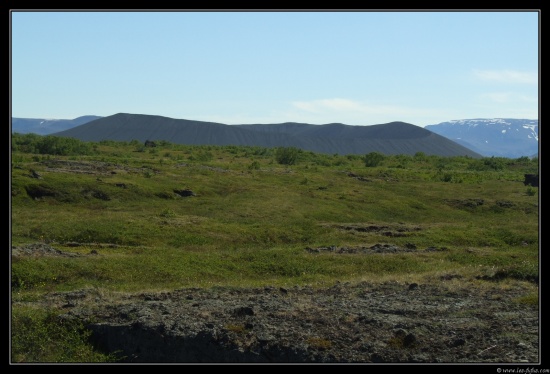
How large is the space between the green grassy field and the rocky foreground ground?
1.15 meters

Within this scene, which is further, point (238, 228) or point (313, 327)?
point (238, 228)

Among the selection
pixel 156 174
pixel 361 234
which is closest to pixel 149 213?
pixel 361 234

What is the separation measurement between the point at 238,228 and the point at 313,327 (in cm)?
2321

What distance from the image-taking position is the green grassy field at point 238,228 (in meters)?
24.2

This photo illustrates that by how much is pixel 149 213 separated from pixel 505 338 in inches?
Answer: 1237

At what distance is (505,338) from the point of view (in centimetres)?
1491

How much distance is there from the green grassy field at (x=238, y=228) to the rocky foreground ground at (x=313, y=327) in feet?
3.76

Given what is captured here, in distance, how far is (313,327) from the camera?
16.1 metres

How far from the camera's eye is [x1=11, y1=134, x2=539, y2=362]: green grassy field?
79.3 feet

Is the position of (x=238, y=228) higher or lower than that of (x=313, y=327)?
lower

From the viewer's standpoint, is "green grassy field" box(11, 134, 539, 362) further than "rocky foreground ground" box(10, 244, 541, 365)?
Yes

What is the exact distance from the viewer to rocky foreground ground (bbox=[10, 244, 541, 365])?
47.6 feet
